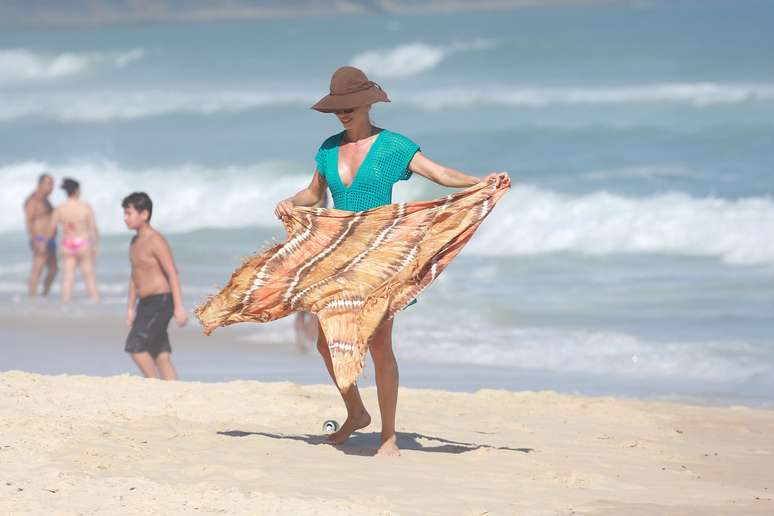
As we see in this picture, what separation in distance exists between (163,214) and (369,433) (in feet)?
66.2

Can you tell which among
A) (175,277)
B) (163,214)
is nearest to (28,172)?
(163,214)

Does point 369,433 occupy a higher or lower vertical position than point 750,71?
lower

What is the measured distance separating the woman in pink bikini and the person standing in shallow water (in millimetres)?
9488

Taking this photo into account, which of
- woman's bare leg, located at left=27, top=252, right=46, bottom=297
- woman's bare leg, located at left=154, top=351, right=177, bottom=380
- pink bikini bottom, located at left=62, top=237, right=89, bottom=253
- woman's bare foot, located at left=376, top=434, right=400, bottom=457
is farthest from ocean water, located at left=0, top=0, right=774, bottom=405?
woman's bare foot, located at left=376, top=434, right=400, bottom=457

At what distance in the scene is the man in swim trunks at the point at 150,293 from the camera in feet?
29.5

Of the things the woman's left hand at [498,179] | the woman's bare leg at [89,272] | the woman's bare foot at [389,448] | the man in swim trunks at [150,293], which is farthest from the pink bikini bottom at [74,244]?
the woman's left hand at [498,179]

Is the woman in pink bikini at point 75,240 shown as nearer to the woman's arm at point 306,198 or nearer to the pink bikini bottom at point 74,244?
the pink bikini bottom at point 74,244

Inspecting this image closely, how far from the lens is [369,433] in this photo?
7.08 metres

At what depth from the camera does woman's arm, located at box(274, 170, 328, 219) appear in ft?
20.8

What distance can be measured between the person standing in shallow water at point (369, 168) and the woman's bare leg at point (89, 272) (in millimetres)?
9457

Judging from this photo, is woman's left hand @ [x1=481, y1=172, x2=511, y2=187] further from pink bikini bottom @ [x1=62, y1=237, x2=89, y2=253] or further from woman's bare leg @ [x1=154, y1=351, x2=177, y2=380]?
pink bikini bottom @ [x1=62, y1=237, x2=89, y2=253]

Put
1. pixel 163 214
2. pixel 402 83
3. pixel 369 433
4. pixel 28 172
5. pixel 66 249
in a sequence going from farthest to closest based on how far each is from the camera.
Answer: pixel 402 83 → pixel 28 172 → pixel 163 214 → pixel 66 249 → pixel 369 433

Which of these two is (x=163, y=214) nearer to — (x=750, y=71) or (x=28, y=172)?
(x=28, y=172)

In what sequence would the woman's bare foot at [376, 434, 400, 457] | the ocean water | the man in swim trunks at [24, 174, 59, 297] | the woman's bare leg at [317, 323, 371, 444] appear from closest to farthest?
the woman's bare foot at [376, 434, 400, 457]
the woman's bare leg at [317, 323, 371, 444]
the ocean water
the man in swim trunks at [24, 174, 59, 297]
